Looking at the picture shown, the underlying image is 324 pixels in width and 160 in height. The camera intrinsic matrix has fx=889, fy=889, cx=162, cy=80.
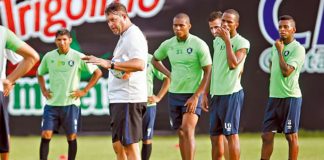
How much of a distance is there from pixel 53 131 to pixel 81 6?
17.3ft

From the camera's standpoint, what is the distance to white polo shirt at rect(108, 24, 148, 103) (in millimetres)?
8445

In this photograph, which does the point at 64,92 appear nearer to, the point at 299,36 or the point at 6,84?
the point at 6,84

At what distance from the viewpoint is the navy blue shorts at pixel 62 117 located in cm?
1198

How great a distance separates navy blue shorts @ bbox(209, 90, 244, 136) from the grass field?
2.91 meters

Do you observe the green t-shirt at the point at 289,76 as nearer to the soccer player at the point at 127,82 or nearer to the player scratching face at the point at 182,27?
the player scratching face at the point at 182,27

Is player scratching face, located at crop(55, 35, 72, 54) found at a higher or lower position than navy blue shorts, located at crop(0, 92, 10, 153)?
higher

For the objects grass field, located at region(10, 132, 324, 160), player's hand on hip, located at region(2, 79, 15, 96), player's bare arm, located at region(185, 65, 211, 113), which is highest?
player's hand on hip, located at region(2, 79, 15, 96)

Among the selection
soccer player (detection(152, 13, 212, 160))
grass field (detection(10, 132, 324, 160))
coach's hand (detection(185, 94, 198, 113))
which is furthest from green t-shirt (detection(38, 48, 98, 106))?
coach's hand (detection(185, 94, 198, 113))

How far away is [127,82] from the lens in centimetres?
860

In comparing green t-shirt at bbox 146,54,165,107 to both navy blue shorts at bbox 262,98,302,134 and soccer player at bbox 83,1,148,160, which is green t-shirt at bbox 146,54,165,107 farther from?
soccer player at bbox 83,1,148,160

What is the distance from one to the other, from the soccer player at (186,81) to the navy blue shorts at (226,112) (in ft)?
1.17

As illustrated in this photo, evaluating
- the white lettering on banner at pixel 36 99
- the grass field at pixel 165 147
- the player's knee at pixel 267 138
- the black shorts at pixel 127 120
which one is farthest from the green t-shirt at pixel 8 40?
the white lettering on banner at pixel 36 99

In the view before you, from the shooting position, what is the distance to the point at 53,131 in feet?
39.5

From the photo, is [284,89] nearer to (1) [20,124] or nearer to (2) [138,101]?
(2) [138,101]
